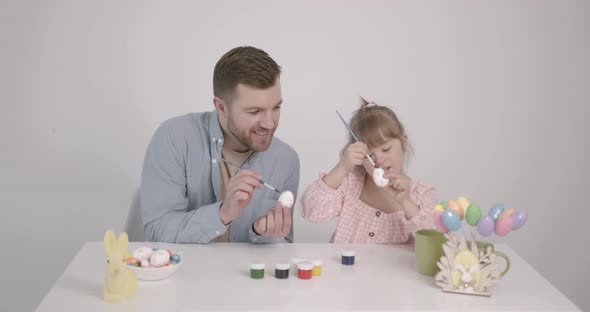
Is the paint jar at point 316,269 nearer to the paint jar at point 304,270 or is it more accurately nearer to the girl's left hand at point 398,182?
the paint jar at point 304,270

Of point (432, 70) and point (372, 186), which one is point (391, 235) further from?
point (432, 70)

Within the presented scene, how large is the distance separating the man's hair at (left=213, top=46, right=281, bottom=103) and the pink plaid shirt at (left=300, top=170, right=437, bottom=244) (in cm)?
40

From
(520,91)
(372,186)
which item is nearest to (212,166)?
(372,186)

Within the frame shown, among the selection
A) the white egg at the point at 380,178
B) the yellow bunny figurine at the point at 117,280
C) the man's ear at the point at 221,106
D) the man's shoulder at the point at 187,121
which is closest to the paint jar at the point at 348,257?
the white egg at the point at 380,178

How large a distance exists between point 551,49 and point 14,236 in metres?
3.31

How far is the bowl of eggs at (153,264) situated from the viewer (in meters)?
1.86

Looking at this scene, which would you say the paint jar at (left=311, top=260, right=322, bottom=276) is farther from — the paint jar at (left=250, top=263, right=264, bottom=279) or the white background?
the white background

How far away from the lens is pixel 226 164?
292 centimetres

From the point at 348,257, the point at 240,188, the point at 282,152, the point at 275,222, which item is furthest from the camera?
the point at 282,152

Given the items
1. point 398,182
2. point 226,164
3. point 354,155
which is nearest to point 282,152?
point 226,164

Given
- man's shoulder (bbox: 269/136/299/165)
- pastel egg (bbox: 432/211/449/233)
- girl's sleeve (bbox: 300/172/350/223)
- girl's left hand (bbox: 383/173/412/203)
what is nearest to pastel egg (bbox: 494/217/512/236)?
pastel egg (bbox: 432/211/449/233)

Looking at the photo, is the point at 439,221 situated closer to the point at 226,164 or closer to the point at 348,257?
the point at 348,257

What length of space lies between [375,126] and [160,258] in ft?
3.66

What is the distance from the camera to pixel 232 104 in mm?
2637
